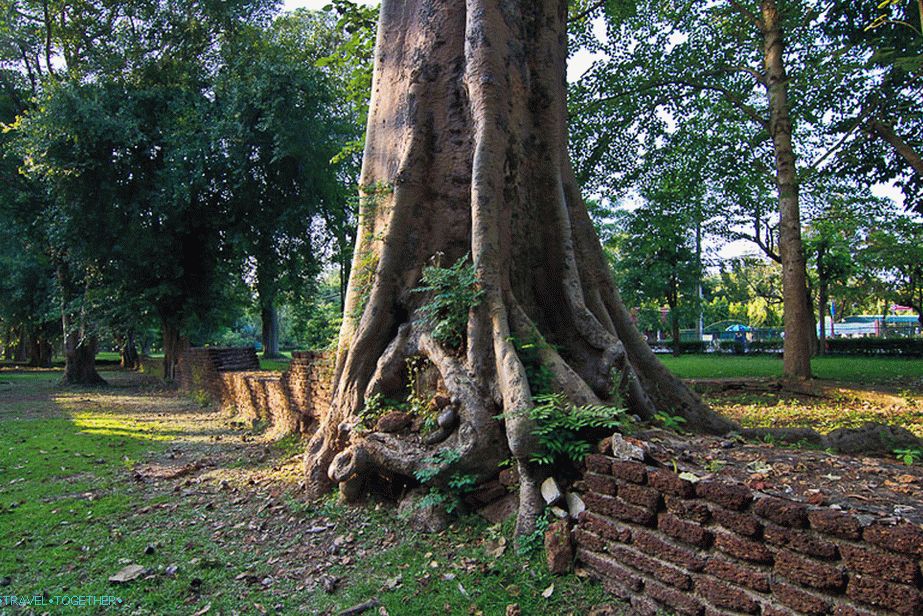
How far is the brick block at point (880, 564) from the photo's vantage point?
2074 mm

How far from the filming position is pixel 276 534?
169 inches

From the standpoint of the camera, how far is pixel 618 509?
3096mm

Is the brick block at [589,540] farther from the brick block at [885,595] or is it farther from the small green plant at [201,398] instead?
the small green plant at [201,398]

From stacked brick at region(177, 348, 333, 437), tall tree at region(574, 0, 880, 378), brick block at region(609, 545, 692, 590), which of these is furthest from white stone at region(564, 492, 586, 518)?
tall tree at region(574, 0, 880, 378)

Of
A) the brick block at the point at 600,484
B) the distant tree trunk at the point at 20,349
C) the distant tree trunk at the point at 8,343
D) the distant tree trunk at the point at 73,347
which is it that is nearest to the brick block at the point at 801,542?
the brick block at the point at 600,484

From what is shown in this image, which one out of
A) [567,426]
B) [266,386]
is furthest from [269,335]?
[567,426]

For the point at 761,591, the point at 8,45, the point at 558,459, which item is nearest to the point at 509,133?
the point at 558,459

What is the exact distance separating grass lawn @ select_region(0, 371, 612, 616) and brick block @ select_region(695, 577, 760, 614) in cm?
57

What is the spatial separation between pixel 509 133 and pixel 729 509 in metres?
3.72

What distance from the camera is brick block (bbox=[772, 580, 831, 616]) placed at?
2.26 metres

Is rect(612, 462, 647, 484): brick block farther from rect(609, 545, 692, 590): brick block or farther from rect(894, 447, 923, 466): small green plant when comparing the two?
rect(894, 447, 923, 466): small green plant

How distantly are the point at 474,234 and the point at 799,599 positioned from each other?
329cm

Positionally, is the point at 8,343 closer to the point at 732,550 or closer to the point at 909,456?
the point at 732,550

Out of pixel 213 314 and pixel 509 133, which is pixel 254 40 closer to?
pixel 213 314
